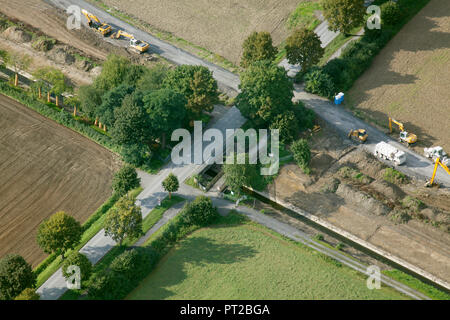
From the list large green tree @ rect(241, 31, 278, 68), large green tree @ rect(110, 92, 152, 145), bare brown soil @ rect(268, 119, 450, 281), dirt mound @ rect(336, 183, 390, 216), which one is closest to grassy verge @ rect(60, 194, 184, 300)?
large green tree @ rect(110, 92, 152, 145)

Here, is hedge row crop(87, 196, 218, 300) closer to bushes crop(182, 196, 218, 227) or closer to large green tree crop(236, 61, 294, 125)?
bushes crop(182, 196, 218, 227)

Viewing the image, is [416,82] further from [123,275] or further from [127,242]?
[123,275]

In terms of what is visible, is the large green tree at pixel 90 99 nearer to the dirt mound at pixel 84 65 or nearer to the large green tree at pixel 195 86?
the large green tree at pixel 195 86

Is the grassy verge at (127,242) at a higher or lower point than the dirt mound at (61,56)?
lower

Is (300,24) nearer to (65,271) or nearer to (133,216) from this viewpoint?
(133,216)

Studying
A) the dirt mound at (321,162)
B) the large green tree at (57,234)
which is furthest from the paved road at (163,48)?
the large green tree at (57,234)

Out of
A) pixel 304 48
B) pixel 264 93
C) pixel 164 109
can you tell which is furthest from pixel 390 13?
pixel 164 109
